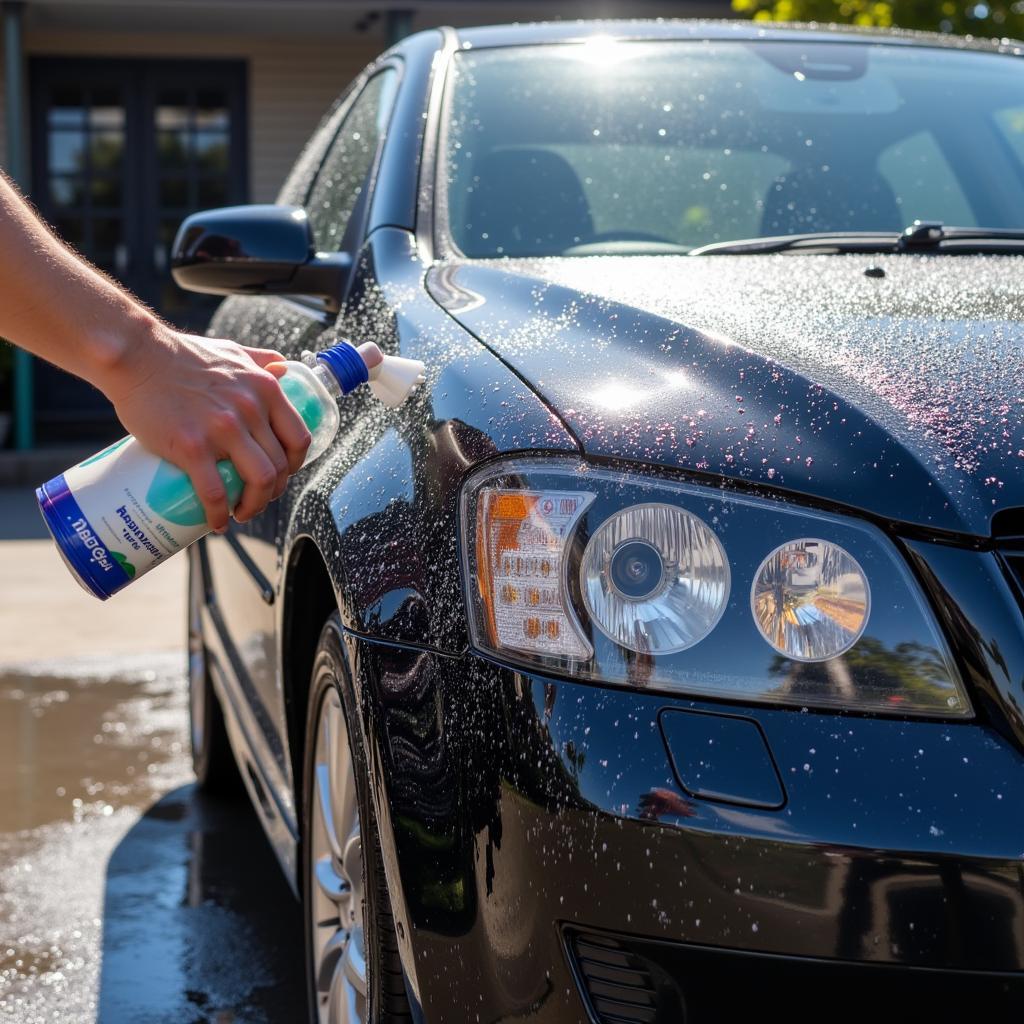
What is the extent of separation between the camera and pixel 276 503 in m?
2.64

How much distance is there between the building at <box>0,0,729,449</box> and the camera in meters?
13.5

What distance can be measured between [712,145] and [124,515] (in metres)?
1.75

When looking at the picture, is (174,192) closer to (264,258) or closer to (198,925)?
(198,925)

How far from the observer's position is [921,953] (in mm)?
1489

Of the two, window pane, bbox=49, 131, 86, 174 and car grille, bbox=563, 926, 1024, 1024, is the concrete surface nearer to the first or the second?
car grille, bbox=563, 926, 1024, 1024

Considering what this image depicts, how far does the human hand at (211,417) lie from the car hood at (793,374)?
0.33m

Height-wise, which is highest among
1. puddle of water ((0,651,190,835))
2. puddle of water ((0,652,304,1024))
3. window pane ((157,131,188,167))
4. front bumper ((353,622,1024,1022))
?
front bumper ((353,622,1024,1022))

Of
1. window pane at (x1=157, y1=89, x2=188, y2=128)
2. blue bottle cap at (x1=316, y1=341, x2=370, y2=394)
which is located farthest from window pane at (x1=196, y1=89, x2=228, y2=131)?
blue bottle cap at (x1=316, y1=341, x2=370, y2=394)

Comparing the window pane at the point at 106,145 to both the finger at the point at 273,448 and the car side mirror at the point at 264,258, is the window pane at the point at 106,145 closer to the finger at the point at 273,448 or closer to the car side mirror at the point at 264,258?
the car side mirror at the point at 264,258

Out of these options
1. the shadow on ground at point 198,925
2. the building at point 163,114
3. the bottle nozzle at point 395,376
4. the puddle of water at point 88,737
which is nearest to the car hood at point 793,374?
the bottle nozzle at point 395,376

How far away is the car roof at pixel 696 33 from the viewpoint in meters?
3.31

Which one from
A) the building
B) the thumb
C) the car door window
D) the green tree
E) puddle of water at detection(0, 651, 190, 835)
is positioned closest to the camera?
the thumb

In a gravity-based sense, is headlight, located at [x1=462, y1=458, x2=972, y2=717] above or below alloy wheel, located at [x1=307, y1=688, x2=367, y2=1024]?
above

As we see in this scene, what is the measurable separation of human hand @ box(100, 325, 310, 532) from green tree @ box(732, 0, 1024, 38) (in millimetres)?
7053
